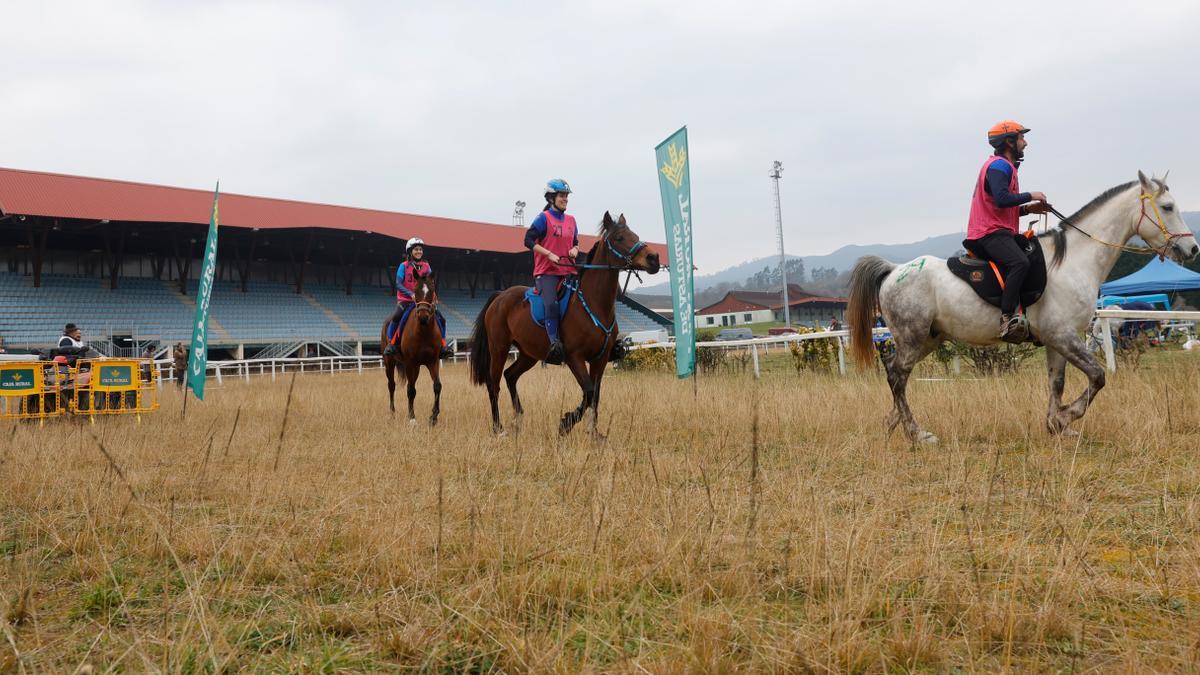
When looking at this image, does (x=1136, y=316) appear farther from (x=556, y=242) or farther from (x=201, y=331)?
(x=201, y=331)

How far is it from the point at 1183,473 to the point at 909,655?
3264mm

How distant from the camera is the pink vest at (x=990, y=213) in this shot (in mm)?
6324

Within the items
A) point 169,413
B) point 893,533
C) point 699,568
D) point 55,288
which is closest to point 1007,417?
point 893,533

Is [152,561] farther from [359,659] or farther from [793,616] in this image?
[793,616]

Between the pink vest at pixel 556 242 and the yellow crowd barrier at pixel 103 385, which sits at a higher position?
the pink vest at pixel 556 242

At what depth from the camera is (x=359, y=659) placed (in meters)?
2.18

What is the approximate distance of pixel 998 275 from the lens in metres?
6.25

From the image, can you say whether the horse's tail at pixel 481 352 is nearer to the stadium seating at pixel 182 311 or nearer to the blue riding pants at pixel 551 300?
the blue riding pants at pixel 551 300

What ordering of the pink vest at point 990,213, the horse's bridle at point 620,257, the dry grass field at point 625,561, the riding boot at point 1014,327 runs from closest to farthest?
1. the dry grass field at point 625,561
2. the riding boot at point 1014,327
3. the pink vest at point 990,213
4. the horse's bridle at point 620,257

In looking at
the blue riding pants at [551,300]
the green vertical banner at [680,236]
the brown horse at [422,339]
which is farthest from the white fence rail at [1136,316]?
the brown horse at [422,339]

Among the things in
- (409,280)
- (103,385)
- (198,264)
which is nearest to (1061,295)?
(409,280)

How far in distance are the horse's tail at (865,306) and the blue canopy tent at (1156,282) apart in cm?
2222

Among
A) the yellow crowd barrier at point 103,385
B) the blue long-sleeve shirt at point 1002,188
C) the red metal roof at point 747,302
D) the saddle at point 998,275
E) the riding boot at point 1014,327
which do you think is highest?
the red metal roof at point 747,302

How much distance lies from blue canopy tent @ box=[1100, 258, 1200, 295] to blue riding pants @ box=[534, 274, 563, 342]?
24031 mm
